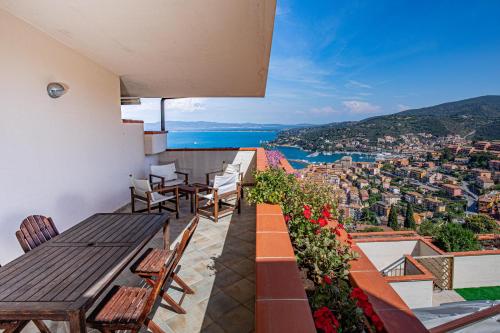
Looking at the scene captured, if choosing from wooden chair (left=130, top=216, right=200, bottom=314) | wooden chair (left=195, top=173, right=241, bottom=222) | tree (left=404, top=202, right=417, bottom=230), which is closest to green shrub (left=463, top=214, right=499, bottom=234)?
tree (left=404, top=202, right=417, bottom=230)

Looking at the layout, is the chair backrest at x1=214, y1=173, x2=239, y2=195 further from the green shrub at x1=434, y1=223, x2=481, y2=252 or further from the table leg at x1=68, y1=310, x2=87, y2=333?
the green shrub at x1=434, y1=223, x2=481, y2=252

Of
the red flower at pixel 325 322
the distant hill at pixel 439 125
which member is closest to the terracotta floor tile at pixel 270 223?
the red flower at pixel 325 322

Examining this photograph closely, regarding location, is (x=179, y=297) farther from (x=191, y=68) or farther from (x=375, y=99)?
(x=375, y=99)

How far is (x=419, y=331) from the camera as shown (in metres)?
1.37

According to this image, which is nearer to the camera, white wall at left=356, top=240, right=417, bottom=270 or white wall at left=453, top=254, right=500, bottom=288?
white wall at left=453, top=254, right=500, bottom=288

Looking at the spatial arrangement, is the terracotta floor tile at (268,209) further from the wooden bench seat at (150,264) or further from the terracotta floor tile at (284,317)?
the terracotta floor tile at (284,317)

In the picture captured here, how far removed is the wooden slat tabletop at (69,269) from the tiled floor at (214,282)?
65 cm

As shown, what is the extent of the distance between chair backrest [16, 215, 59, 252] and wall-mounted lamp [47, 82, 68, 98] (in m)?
2.01

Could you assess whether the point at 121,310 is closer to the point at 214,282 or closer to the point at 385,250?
the point at 214,282

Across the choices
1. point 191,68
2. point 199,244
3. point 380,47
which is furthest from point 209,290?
point 380,47

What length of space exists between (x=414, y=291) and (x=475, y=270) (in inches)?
241

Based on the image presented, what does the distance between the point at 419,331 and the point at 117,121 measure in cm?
592

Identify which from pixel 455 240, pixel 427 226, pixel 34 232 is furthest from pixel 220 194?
pixel 427 226

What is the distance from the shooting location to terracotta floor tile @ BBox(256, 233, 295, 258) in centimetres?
171
